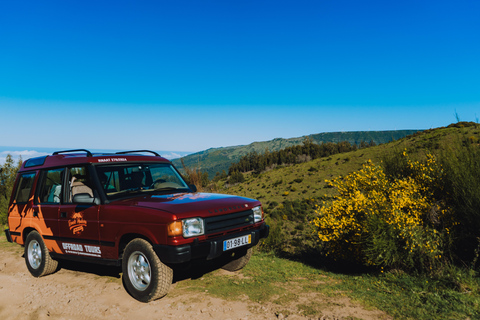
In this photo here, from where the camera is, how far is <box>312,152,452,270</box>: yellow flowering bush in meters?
5.72

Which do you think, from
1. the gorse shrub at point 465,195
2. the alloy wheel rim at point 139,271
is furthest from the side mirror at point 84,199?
the gorse shrub at point 465,195

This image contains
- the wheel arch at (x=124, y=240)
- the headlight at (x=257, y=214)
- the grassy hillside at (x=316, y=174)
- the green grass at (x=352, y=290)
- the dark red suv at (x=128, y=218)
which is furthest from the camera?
the grassy hillside at (x=316, y=174)

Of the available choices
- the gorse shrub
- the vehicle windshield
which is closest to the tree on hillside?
the vehicle windshield

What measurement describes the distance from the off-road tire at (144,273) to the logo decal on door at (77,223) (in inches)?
41.4

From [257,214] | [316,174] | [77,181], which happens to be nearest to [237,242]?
[257,214]

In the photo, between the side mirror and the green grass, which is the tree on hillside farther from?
the green grass

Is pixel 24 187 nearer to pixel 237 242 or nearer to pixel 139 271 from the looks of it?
pixel 139 271

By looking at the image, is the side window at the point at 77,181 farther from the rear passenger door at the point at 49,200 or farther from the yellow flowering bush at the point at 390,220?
the yellow flowering bush at the point at 390,220

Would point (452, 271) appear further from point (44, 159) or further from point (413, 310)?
point (44, 159)

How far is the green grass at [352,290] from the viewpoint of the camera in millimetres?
3893

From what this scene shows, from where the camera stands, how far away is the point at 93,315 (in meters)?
4.16

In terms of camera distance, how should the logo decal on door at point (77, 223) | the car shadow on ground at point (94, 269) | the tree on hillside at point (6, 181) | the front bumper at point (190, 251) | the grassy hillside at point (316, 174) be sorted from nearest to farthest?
the front bumper at point (190, 251) < the logo decal on door at point (77, 223) < the car shadow on ground at point (94, 269) < the tree on hillside at point (6, 181) < the grassy hillside at point (316, 174)

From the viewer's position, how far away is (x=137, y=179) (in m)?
5.78

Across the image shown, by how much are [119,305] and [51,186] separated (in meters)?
3.02
